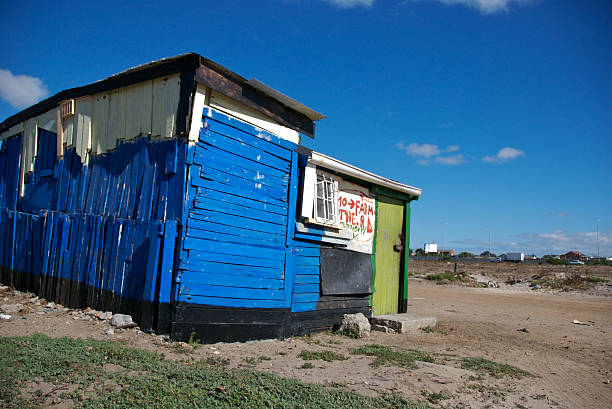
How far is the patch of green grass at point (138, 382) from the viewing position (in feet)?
12.6

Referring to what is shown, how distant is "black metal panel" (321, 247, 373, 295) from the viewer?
9250 millimetres

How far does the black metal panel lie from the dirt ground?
103cm

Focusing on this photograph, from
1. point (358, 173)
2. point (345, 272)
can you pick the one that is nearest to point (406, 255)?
point (345, 272)

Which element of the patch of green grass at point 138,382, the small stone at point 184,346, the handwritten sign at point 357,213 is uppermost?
the handwritten sign at point 357,213

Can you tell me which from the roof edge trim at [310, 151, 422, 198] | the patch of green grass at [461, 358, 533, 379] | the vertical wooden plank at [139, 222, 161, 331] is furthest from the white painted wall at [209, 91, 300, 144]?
the patch of green grass at [461, 358, 533, 379]

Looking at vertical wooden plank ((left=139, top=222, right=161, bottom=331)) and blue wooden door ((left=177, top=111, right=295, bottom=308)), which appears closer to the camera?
vertical wooden plank ((left=139, top=222, right=161, bottom=331))

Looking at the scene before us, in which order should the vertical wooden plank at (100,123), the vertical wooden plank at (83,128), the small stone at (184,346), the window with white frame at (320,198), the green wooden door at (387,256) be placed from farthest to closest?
the green wooden door at (387,256), the window with white frame at (320,198), the vertical wooden plank at (83,128), the vertical wooden plank at (100,123), the small stone at (184,346)

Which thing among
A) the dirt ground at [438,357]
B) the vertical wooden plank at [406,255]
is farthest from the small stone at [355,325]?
the vertical wooden plank at [406,255]

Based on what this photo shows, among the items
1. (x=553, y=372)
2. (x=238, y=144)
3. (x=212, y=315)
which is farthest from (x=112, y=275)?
(x=553, y=372)

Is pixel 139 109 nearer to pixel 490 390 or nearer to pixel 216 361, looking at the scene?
pixel 216 361

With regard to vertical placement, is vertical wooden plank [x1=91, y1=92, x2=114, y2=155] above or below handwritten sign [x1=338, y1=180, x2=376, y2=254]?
above

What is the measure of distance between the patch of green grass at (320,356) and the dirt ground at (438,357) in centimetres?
14

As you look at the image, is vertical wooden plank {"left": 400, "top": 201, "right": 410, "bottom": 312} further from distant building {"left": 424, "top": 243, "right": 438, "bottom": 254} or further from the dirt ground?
distant building {"left": 424, "top": 243, "right": 438, "bottom": 254}

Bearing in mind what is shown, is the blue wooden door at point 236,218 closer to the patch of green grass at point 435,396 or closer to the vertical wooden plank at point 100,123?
the vertical wooden plank at point 100,123
